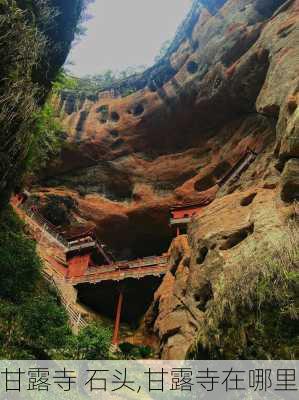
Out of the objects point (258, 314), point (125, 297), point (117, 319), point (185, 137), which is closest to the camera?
point (258, 314)

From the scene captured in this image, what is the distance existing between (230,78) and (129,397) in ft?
79.5

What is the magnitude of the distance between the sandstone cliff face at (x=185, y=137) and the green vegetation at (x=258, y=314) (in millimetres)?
8229

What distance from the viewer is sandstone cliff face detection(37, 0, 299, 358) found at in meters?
22.0

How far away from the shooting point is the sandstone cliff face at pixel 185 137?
72.0 feet

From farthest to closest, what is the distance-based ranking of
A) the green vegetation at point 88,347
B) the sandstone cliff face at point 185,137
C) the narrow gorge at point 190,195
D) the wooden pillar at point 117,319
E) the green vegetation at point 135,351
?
1. the wooden pillar at point 117,319
2. the sandstone cliff face at point 185,137
3. the green vegetation at point 135,351
4. the green vegetation at point 88,347
5. the narrow gorge at point 190,195

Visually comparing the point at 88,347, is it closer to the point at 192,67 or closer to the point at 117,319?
the point at 117,319

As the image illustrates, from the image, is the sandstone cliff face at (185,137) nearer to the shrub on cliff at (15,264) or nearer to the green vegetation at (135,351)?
the green vegetation at (135,351)

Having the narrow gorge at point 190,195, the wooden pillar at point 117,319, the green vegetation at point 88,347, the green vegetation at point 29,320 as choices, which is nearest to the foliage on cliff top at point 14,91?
the narrow gorge at point 190,195

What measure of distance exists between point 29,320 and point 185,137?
27564 mm

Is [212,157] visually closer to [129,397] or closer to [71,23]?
[71,23]

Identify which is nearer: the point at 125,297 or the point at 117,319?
the point at 117,319

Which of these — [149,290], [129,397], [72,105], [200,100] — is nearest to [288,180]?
[129,397]

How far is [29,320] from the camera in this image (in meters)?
12.3

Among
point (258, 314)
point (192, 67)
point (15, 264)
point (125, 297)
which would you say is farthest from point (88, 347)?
point (192, 67)
